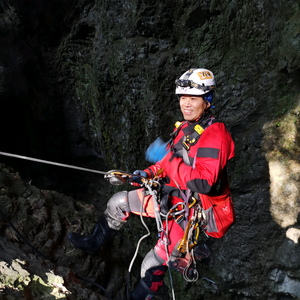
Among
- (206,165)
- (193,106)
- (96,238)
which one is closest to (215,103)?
(193,106)

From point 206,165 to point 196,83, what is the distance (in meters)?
0.96

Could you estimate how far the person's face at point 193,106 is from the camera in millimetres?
2389

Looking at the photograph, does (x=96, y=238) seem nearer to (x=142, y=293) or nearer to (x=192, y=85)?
(x=142, y=293)

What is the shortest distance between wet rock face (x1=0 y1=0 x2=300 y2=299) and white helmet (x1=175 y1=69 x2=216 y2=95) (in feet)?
3.95

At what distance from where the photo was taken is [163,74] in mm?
4062

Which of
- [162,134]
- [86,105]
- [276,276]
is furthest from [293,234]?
[86,105]

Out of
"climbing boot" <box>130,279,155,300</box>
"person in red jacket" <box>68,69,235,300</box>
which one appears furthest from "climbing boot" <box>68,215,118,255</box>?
"climbing boot" <box>130,279,155,300</box>

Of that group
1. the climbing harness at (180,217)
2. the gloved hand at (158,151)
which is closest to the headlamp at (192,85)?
the gloved hand at (158,151)

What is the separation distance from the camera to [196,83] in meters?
2.34

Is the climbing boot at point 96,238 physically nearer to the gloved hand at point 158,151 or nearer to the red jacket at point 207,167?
the gloved hand at point 158,151

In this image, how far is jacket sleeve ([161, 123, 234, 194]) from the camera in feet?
6.27

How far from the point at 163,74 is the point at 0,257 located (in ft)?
12.0

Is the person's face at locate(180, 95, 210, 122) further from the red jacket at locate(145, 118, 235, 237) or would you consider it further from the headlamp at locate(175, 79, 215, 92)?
the red jacket at locate(145, 118, 235, 237)

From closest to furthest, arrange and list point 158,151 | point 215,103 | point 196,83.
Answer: point 196,83
point 158,151
point 215,103
